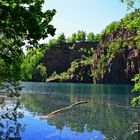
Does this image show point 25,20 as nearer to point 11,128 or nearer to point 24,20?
point 24,20

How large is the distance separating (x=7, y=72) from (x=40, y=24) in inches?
679

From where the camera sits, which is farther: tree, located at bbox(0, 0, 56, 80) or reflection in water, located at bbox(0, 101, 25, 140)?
reflection in water, located at bbox(0, 101, 25, 140)

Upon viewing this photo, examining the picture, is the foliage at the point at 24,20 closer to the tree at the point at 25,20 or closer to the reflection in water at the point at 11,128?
the tree at the point at 25,20

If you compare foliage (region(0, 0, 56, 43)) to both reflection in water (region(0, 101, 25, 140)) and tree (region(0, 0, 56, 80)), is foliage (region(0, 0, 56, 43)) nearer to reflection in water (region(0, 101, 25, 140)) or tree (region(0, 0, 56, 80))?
tree (region(0, 0, 56, 80))

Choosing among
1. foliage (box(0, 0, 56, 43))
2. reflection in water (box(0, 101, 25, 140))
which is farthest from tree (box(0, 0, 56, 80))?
reflection in water (box(0, 101, 25, 140))

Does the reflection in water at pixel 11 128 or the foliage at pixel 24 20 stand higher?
the foliage at pixel 24 20

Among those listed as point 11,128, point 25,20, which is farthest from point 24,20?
point 11,128

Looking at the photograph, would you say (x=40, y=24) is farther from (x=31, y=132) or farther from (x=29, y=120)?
A: (x=29, y=120)

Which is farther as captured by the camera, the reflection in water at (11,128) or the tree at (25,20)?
the reflection in water at (11,128)

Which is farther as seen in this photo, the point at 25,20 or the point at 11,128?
the point at 11,128

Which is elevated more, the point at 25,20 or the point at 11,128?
the point at 25,20

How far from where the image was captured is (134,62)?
193375mm

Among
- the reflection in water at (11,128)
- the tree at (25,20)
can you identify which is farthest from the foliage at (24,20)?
the reflection in water at (11,128)

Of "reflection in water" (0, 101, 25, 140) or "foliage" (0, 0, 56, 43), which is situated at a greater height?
"foliage" (0, 0, 56, 43)
